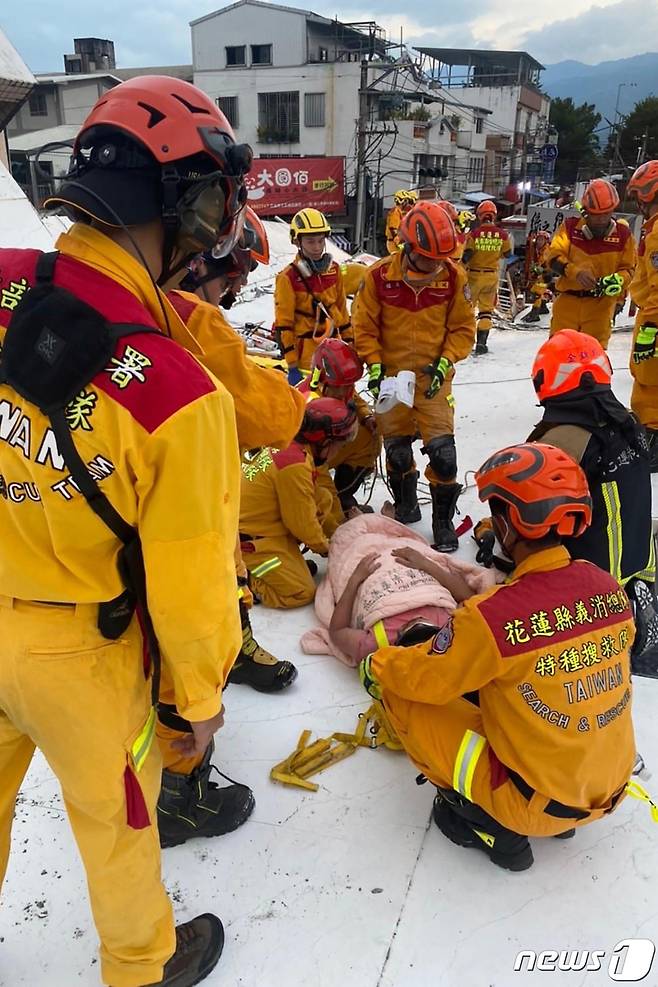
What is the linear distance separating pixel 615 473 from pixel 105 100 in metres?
2.12

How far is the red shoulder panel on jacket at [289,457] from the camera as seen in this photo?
132 inches

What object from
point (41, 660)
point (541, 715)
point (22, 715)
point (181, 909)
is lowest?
point (181, 909)

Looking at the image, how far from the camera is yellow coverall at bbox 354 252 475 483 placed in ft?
14.1

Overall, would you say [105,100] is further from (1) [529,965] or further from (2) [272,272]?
(2) [272,272]

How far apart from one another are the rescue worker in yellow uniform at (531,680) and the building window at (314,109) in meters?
33.4

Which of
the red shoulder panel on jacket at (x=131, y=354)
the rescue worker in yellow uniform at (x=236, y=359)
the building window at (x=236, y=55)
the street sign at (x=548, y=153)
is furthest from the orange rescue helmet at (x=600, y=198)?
the street sign at (x=548, y=153)

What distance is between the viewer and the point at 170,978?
178 cm

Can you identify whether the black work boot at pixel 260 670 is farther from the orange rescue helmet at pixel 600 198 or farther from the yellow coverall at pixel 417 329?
the orange rescue helmet at pixel 600 198

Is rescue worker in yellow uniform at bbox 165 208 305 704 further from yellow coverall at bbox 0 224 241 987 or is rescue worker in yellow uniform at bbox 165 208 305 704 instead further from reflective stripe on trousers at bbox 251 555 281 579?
reflective stripe on trousers at bbox 251 555 281 579

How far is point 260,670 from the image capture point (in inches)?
116

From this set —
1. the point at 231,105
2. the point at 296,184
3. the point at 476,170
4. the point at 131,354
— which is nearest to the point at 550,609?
the point at 131,354

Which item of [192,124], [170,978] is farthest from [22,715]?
[192,124]

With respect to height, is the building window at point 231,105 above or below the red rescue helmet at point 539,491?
above

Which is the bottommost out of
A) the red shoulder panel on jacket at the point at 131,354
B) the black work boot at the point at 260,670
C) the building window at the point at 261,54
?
the black work boot at the point at 260,670
